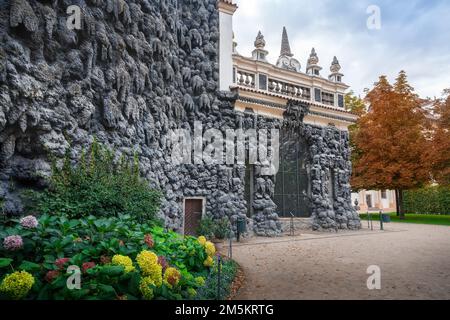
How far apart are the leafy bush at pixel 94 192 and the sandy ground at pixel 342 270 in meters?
3.42

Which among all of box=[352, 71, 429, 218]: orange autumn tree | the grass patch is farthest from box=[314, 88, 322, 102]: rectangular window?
the grass patch

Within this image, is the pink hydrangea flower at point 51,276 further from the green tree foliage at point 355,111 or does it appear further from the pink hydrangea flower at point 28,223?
the green tree foliage at point 355,111

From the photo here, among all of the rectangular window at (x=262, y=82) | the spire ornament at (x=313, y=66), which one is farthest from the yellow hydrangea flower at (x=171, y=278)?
the spire ornament at (x=313, y=66)

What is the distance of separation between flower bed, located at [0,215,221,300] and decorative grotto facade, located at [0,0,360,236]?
7.45 ft

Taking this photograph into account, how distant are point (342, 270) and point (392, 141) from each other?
20175mm

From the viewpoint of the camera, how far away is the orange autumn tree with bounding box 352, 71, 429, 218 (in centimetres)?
2245

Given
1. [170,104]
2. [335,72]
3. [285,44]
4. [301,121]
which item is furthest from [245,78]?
[285,44]

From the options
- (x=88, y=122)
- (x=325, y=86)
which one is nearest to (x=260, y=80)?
(x=325, y=86)

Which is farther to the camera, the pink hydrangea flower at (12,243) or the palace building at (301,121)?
the palace building at (301,121)

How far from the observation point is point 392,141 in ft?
77.9

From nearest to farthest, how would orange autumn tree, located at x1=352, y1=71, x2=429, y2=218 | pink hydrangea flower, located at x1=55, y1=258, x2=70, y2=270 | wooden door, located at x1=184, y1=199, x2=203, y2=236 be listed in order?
pink hydrangea flower, located at x1=55, y1=258, x2=70, y2=270 → wooden door, located at x1=184, y1=199, x2=203, y2=236 → orange autumn tree, located at x1=352, y1=71, x2=429, y2=218

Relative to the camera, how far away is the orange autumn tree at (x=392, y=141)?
884 inches

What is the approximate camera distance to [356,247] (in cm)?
1109

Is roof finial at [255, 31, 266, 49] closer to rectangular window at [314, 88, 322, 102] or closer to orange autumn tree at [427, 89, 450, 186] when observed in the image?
rectangular window at [314, 88, 322, 102]
